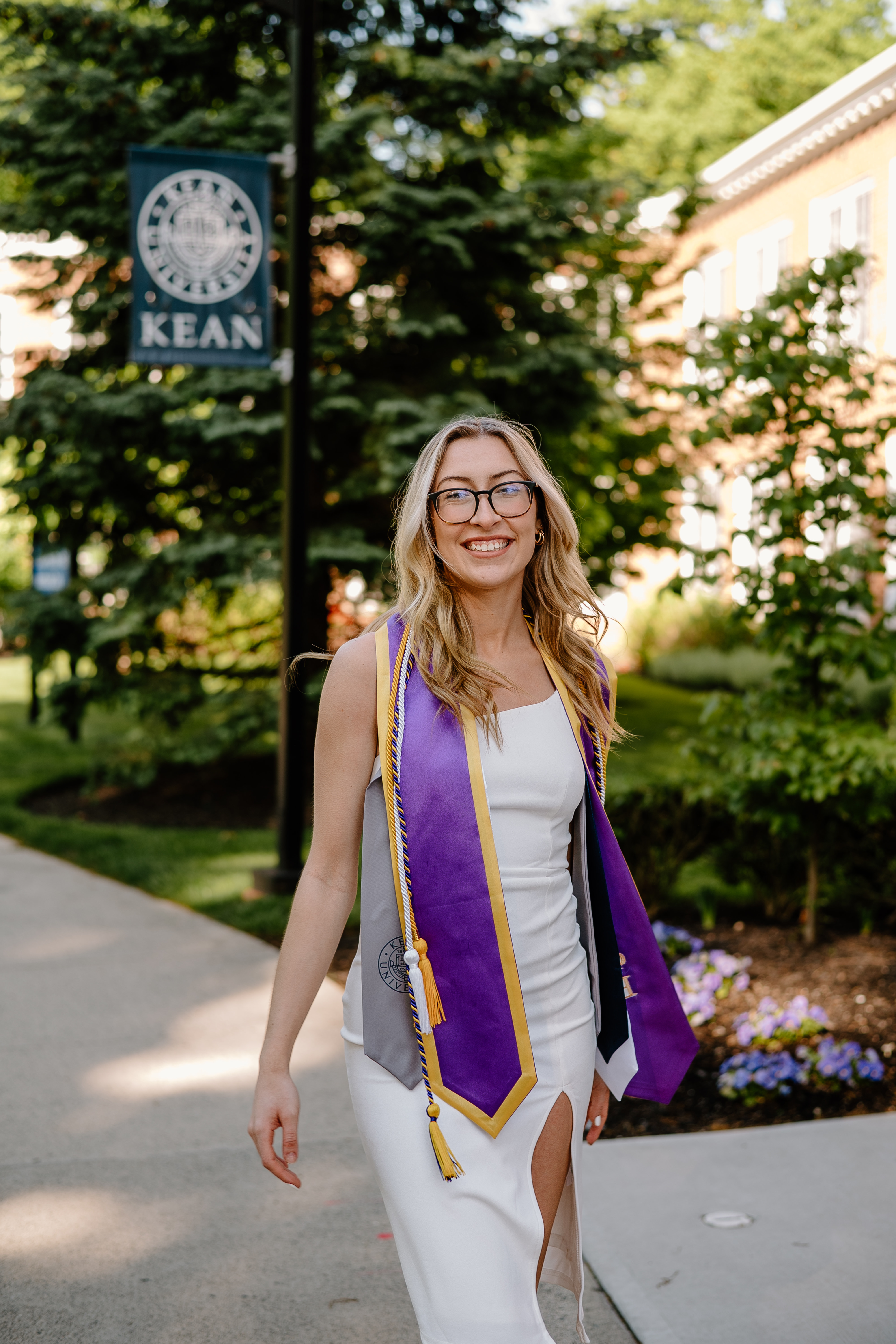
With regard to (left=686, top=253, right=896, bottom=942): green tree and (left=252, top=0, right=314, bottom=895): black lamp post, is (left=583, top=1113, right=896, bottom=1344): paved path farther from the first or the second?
(left=252, top=0, right=314, bottom=895): black lamp post

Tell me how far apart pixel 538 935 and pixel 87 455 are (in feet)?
27.2

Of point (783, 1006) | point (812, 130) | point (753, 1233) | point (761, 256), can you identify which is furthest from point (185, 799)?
point (761, 256)

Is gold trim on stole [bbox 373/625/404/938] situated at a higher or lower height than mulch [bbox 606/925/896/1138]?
higher

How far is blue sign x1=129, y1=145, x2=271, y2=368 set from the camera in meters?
6.54

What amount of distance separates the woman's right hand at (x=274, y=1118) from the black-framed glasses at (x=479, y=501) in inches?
37.3

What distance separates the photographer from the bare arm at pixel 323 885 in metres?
1.93

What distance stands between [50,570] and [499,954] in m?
10.4

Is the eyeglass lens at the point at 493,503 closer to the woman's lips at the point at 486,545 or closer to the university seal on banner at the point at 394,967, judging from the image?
the woman's lips at the point at 486,545

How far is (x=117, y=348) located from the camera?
10.1m

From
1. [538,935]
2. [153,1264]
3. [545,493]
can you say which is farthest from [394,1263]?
[545,493]

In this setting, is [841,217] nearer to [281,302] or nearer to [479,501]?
[281,302]

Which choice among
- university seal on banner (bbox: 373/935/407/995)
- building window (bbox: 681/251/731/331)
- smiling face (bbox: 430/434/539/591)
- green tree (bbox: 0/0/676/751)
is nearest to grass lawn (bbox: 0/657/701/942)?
smiling face (bbox: 430/434/539/591)

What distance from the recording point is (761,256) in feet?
63.7

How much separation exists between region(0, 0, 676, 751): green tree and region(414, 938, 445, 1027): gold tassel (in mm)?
7109
